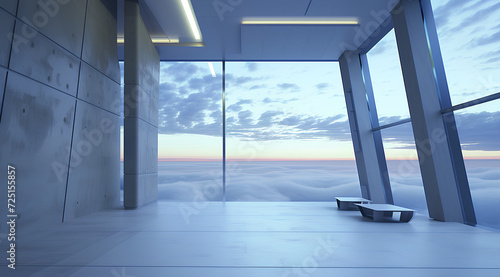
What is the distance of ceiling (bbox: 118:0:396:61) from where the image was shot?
6.44 meters

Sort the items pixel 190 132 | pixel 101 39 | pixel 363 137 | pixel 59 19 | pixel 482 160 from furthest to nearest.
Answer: pixel 190 132
pixel 363 137
pixel 101 39
pixel 482 160
pixel 59 19

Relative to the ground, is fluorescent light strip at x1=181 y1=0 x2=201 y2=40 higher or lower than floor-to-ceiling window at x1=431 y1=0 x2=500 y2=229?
higher

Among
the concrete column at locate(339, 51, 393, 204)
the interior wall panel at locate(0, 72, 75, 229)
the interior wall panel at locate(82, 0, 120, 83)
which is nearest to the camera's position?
the interior wall panel at locate(0, 72, 75, 229)

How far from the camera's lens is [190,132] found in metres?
9.70

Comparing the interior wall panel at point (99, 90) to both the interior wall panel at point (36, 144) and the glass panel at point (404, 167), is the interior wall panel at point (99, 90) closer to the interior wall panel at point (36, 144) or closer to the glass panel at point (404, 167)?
the interior wall panel at point (36, 144)

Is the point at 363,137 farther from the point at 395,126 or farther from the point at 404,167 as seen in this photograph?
the point at 404,167

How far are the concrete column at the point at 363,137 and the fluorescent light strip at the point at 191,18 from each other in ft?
13.4

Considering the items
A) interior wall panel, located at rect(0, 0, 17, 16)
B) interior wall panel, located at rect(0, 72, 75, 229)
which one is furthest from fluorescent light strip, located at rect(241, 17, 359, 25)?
interior wall panel, located at rect(0, 0, 17, 16)

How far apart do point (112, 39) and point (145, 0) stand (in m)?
1.27

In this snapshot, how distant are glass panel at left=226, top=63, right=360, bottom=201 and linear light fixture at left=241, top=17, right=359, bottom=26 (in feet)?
7.99

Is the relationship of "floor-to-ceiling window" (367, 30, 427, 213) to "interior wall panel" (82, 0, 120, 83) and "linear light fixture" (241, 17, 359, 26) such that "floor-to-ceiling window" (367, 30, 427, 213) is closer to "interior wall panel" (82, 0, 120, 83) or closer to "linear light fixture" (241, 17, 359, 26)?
"linear light fixture" (241, 17, 359, 26)

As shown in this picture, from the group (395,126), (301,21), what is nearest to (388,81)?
(395,126)

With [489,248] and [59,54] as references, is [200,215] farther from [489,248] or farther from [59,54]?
[489,248]

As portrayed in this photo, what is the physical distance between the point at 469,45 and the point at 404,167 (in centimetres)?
319
